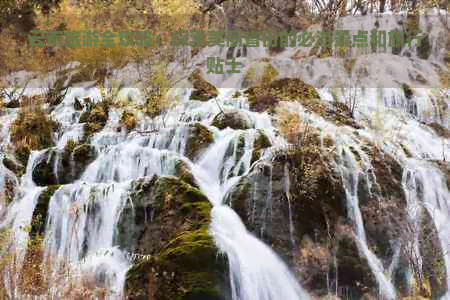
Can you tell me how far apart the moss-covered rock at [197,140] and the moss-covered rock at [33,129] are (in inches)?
133

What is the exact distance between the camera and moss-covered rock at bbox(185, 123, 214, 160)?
10.4m

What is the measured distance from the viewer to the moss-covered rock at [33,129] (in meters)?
11.7

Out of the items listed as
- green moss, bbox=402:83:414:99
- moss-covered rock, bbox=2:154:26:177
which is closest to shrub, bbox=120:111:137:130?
moss-covered rock, bbox=2:154:26:177

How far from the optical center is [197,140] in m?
10.6

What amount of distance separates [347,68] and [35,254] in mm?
11301

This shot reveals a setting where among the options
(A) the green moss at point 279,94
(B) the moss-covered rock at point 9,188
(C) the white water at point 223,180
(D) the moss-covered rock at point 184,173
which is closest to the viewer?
(C) the white water at point 223,180

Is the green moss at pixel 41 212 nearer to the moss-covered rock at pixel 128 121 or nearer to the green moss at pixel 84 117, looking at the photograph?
the moss-covered rock at pixel 128 121

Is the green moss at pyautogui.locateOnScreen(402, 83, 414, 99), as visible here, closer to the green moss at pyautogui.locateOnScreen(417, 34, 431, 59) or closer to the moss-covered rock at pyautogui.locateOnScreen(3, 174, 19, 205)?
the green moss at pyautogui.locateOnScreen(417, 34, 431, 59)

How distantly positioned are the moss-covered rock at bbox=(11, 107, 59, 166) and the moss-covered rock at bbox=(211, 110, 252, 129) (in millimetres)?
3722

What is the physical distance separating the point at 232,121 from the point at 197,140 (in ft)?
3.88

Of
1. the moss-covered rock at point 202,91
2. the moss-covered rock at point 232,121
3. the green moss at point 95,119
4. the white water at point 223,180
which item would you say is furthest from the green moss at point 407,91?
the green moss at point 95,119

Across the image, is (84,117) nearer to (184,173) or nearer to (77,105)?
(77,105)

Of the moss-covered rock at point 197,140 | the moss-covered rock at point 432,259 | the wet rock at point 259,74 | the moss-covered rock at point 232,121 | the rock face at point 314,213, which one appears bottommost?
the moss-covered rock at point 432,259

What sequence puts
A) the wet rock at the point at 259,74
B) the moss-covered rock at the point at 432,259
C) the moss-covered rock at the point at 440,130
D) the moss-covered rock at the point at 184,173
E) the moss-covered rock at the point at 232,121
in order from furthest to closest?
the wet rock at the point at 259,74, the moss-covered rock at the point at 440,130, the moss-covered rock at the point at 232,121, the moss-covered rock at the point at 184,173, the moss-covered rock at the point at 432,259
